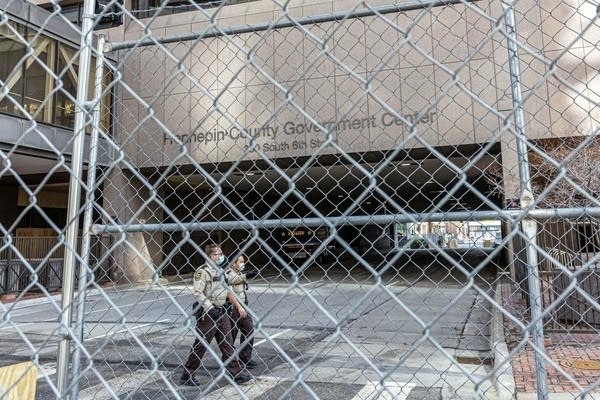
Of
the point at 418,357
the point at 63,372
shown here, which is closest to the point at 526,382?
the point at 418,357

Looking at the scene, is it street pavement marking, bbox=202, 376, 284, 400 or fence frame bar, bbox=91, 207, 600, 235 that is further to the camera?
street pavement marking, bbox=202, 376, 284, 400

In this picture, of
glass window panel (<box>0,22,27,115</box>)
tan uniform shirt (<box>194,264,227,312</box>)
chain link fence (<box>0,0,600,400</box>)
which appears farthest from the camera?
glass window panel (<box>0,22,27,115</box>)

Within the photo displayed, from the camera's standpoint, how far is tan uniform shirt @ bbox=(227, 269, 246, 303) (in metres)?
5.83

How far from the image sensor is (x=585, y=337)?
6.65 metres

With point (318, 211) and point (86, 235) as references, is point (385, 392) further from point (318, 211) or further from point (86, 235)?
point (318, 211)

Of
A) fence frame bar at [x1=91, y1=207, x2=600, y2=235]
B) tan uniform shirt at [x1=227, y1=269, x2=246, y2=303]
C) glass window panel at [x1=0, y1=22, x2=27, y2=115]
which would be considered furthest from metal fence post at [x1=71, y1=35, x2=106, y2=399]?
glass window panel at [x1=0, y1=22, x2=27, y2=115]

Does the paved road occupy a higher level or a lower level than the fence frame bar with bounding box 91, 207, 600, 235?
lower

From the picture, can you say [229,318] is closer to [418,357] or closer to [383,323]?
[418,357]

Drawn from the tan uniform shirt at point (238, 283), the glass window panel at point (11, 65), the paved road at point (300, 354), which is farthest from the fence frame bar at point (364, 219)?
the glass window panel at point (11, 65)

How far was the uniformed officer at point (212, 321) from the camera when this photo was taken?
5152 mm

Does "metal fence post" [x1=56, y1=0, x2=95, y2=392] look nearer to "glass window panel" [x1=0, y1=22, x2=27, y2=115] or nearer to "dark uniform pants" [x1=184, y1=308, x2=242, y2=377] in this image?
"dark uniform pants" [x1=184, y1=308, x2=242, y2=377]

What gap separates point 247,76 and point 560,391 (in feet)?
39.9

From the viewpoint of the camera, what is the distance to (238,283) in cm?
597

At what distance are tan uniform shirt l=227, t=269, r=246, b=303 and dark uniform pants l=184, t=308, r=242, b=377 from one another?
370 mm
